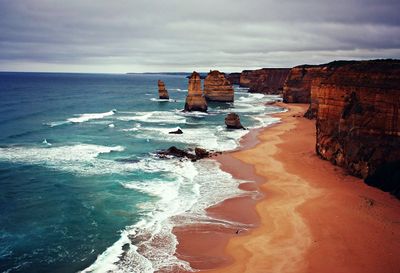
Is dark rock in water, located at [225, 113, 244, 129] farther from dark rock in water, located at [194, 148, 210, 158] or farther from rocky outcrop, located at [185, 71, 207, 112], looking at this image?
dark rock in water, located at [194, 148, 210, 158]

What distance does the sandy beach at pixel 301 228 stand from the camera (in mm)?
19359

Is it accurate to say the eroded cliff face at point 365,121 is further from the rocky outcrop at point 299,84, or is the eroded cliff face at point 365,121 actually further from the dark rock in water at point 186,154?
the rocky outcrop at point 299,84

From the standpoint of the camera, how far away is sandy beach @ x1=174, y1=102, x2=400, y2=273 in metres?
19.4

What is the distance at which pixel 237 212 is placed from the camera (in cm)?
2633

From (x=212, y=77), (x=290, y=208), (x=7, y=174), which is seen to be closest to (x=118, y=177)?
(x=7, y=174)

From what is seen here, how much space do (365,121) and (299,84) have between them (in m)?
63.4

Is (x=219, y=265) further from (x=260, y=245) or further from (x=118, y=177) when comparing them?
(x=118, y=177)

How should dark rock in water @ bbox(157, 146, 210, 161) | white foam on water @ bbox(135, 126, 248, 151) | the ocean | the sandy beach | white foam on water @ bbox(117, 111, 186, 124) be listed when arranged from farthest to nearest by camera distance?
white foam on water @ bbox(117, 111, 186, 124) < white foam on water @ bbox(135, 126, 248, 151) < dark rock in water @ bbox(157, 146, 210, 161) < the ocean < the sandy beach

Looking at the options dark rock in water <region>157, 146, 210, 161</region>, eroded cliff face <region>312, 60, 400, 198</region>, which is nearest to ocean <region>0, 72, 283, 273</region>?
dark rock in water <region>157, 146, 210, 161</region>

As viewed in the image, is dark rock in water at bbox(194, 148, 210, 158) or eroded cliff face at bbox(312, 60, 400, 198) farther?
dark rock in water at bbox(194, 148, 210, 158)

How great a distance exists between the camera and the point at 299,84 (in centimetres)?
9319

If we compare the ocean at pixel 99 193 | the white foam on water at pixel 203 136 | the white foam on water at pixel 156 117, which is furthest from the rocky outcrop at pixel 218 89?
the ocean at pixel 99 193

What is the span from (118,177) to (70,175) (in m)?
4.06

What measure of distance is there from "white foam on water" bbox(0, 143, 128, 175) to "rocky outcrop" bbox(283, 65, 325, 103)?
187 ft
